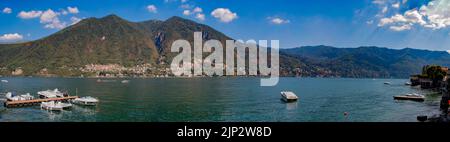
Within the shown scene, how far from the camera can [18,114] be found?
70938 millimetres

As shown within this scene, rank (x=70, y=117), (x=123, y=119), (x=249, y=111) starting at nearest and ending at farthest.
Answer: (x=123, y=119), (x=70, y=117), (x=249, y=111)

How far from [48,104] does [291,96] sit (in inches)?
2274

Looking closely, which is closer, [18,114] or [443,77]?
[18,114]

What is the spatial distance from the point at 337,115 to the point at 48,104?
59.0 metres
